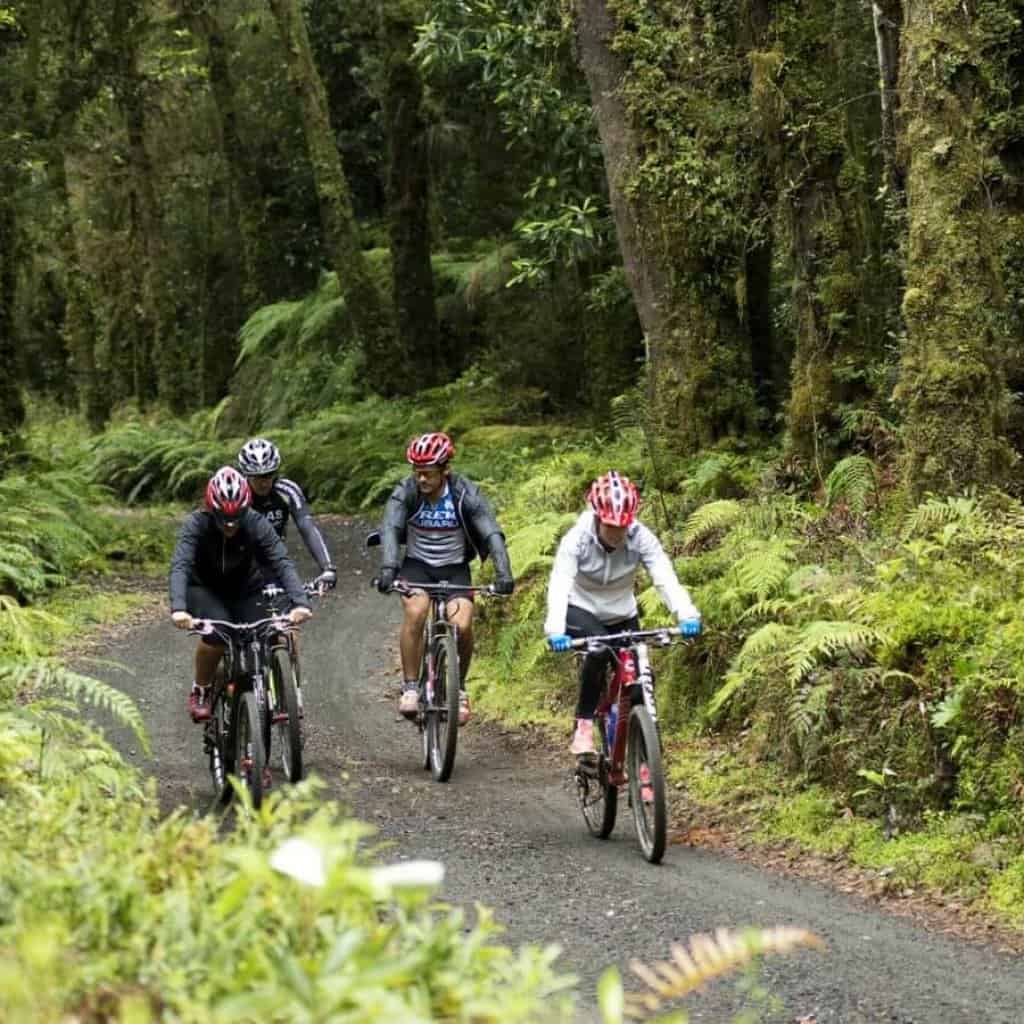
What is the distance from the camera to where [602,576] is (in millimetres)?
10078

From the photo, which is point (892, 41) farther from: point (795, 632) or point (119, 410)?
point (119, 410)

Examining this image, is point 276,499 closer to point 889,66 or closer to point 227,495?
point 227,495

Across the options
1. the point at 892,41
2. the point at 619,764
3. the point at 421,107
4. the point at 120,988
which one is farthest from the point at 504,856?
the point at 421,107

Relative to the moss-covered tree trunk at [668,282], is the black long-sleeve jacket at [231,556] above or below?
below

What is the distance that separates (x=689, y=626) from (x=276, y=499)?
172 inches

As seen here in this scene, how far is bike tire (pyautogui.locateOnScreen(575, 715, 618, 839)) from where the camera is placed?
10047 millimetres

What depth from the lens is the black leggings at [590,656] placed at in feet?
32.9

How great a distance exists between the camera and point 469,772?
40.8ft

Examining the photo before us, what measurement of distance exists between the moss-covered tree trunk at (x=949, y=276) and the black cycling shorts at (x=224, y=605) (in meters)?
4.61

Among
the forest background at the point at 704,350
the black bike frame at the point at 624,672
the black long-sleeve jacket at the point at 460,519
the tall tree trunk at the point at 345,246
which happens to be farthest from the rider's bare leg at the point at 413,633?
the tall tree trunk at the point at 345,246

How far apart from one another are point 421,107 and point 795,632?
2176 centimetres

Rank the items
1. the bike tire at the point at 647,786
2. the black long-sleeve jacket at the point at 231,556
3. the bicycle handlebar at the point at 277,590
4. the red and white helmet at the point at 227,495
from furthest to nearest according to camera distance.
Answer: the bicycle handlebar at the point at 277,590
the black long-sleeve jacket at the point at 231,556
the red and white helmet at the point at 227,495
the bike tire at the point at 647,786

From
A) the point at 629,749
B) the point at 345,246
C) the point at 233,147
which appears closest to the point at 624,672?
the point at 629,749

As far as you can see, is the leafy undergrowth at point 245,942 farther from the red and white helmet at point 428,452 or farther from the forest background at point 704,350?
the red and white helmet at point 428,452
